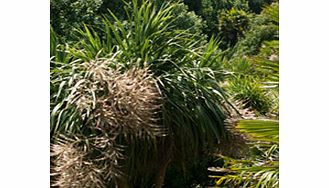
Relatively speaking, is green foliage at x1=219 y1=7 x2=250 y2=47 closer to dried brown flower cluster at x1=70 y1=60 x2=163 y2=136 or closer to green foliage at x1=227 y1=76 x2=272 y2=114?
green foliage at x1=227 y1=76 x2=272 y2=114

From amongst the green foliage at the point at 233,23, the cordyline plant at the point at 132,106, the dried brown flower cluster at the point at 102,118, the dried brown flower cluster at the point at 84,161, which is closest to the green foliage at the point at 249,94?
the cordyline plant at the point at 132,106

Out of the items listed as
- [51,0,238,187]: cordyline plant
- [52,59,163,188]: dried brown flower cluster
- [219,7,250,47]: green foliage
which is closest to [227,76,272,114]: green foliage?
[51,0,238,187]: cordyline plant

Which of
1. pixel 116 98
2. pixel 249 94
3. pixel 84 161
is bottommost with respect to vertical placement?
pixel 249 94

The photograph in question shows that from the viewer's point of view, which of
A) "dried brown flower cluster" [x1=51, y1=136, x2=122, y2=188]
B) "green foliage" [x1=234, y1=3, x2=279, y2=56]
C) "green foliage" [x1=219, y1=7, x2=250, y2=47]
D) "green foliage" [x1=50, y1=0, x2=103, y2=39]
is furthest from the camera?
"green foliage" [x1=219, y1=7, x2=250, y2=47]

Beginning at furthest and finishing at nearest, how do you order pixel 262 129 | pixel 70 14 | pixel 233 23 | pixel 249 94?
1. pixel 233 23
2. pixel 70 14
3. pixel 249 94
4. pixel 262 129

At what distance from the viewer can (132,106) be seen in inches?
115

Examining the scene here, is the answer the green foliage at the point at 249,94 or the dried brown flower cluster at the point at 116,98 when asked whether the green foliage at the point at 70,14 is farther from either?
the dried brown flower cluster at the point at 116,98

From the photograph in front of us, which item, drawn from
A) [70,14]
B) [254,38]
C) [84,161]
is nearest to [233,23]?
[254,38]

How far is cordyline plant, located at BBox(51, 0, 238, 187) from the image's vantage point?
9.83 feet

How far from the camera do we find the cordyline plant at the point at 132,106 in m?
3.00

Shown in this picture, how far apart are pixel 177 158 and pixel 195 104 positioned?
1.75 ft

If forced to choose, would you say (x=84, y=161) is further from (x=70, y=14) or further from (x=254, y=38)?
(x=254, y=38)
